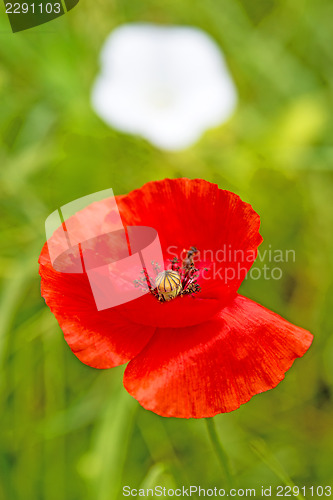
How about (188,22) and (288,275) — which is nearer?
(288,275)

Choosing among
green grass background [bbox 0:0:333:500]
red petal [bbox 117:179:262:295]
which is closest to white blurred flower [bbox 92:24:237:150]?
green grass background [bbox 0:0:333:500]

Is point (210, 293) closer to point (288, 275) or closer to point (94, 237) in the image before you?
point (94, 237)

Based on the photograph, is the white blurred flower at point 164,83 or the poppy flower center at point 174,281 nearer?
the poppy flower center at point 174,281

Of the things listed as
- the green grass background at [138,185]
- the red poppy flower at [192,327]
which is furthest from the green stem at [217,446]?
the green grass background at [138,185]

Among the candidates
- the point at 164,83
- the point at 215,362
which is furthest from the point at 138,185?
the point at 215,362

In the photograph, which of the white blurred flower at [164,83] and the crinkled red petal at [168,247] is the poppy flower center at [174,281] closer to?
the crinkled red petal at [168,247]

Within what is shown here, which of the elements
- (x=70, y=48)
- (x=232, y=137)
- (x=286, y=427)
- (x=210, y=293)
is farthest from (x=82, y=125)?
(x=286, y=427)
